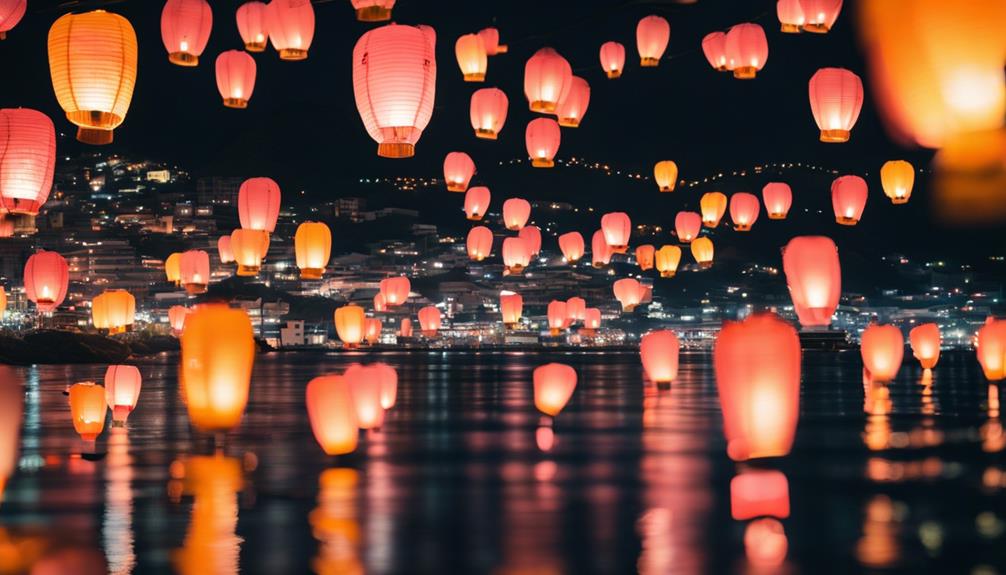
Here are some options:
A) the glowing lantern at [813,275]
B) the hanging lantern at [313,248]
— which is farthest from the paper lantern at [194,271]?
the glowing lantern at [813,275]

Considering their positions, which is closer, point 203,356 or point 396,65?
point 203,356

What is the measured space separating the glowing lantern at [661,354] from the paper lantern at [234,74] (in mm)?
10598

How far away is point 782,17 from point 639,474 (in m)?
12.6

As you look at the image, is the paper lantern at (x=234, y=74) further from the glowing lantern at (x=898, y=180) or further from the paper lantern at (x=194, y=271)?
the paper lantern at (x=194, y=271)

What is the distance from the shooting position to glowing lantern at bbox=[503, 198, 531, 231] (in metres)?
38.3

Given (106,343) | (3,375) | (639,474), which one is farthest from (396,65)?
(106,343)

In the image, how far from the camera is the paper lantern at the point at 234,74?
25625mm

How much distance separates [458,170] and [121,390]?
14.2m

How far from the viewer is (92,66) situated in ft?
49.8

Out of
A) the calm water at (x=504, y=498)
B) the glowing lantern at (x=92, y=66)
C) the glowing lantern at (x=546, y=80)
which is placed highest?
the glowing lantern at (x=546, y=80)

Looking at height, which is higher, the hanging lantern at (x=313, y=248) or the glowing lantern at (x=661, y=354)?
the hanging lantern at (x=313, y=248)

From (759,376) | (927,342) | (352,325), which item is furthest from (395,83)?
(927,342)

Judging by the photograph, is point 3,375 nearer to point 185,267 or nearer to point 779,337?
point 185,267

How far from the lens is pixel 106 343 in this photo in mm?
67562
